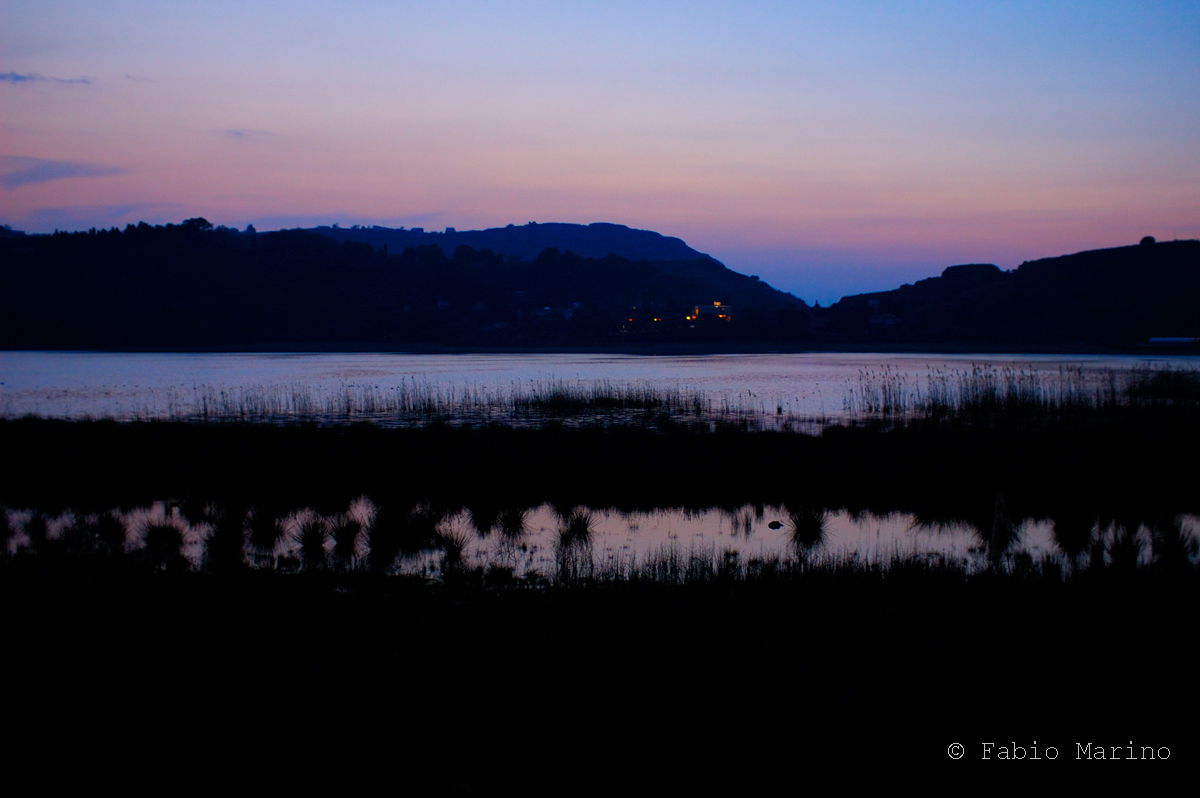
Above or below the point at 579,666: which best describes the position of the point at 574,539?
below

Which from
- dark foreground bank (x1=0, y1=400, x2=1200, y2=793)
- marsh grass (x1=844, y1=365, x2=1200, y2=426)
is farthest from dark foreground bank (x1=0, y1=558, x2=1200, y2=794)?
marsh grass (x1=844, y1=365, x2=1200, y2=426)

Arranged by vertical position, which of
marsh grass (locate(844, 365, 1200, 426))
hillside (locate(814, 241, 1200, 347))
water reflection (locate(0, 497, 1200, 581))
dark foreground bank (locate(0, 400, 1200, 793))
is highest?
hillside (locate(814, 241, 1200, 347))

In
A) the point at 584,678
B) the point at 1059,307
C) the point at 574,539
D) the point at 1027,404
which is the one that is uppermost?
the point at 1059,307

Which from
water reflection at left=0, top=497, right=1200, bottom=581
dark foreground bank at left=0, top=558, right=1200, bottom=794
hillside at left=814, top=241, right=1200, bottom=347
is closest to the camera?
dark foreground bank at left=0, top=558, right=1200, bottom=794

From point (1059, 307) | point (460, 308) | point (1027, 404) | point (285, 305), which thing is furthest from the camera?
point (460, 308)

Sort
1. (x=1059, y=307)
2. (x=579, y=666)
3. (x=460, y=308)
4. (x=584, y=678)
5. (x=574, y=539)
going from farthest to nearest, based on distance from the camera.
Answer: (x=460, y=308), (x=1059, y=307), (x=574, y=539), (x=579, y=666), (x=584, y=678)

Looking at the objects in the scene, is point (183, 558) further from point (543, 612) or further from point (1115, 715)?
point (1115, 715)

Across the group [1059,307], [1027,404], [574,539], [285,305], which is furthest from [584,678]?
[285,305]

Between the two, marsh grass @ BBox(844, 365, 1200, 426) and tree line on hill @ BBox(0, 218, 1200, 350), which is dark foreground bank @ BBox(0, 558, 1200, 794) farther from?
tree line on hill @ BBox(0, 218, 1200, 350)

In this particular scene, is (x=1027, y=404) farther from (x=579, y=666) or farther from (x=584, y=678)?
(x=584, y=678)

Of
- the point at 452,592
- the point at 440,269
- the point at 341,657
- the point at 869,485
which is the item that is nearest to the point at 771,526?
the point at 869,485

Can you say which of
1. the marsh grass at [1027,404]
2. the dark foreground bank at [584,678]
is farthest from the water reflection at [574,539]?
the marsh grass at [1027,404]

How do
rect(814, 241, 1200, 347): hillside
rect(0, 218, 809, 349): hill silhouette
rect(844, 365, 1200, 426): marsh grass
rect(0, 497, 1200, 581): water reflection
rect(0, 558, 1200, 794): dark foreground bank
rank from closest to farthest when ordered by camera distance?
rect(0, 558, 1200, 794): dark foreground bank
rect(0, 497, 1200, 581): water reflection
rect(844, 365, 1200, 426): marsh grass
rect(814, 241, 1200, 347): hillside
rect(0, 218, 809, 349): hill silhouette

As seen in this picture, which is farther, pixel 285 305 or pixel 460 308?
pixel 460 308
